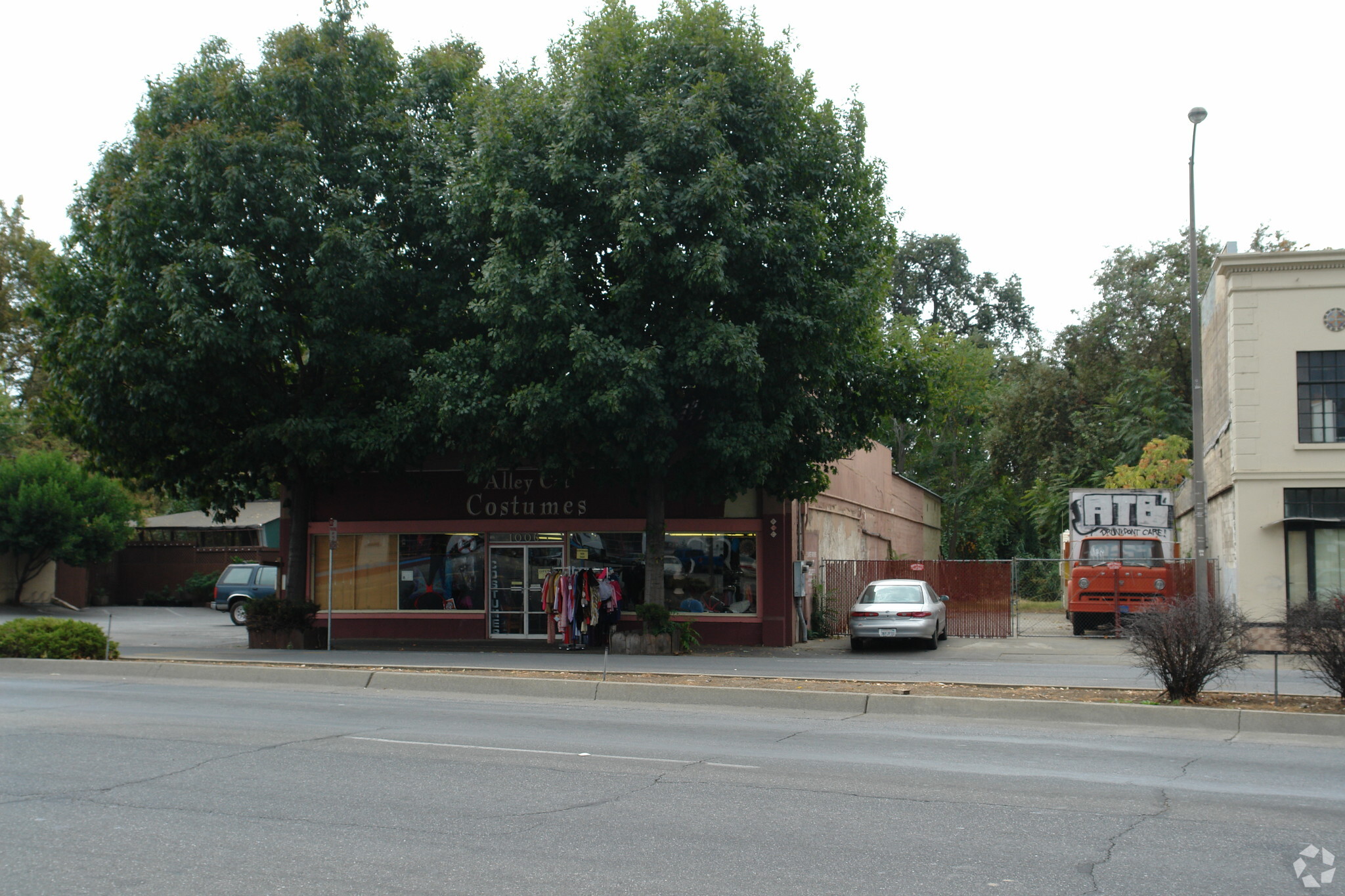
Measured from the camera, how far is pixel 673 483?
2112 centimetres

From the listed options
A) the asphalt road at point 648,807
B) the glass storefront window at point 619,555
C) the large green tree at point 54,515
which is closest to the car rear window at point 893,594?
the glass storefront window at point 619,555

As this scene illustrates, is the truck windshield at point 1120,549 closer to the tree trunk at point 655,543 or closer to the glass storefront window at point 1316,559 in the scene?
the glass storefront window at point 1316,559

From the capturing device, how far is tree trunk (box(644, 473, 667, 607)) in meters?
21.2

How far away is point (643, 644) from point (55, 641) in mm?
9995

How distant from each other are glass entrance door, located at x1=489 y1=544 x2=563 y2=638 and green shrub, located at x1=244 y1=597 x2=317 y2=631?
13.3ft

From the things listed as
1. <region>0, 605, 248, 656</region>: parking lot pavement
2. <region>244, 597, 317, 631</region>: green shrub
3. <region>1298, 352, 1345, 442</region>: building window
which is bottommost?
<region>0, 605, 248, 656</region>: parking lot pavement

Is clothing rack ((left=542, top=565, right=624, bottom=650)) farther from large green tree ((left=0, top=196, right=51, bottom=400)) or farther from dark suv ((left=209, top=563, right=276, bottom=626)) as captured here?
large green tree ((left=0, top=196, right=51, bottom=400))

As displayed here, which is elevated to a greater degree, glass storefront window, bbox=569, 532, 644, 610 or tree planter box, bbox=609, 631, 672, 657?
glass storefront window, bbox=569, 532, 644, 610

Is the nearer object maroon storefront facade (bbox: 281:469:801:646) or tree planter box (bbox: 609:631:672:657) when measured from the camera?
tree planter box (bbox: 609:631:672:657)

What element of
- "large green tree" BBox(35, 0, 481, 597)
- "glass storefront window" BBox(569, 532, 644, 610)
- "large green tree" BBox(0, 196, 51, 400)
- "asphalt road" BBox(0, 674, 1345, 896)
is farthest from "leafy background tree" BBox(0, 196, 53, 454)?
"asphalt road" BBox(0, 674, 1345, 896)

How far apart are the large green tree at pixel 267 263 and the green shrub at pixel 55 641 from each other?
4.25m

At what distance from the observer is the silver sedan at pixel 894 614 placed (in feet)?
72.0

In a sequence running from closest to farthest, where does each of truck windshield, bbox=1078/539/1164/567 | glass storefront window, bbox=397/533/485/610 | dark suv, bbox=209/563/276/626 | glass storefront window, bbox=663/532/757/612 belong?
glass storefront window, bbox=663/532/757/612 → glass storefront window, bbox=397/533/485/610 → truck windshield, bbox=1078/539/1164/567 → dark suv, bbox=209/563/276/626

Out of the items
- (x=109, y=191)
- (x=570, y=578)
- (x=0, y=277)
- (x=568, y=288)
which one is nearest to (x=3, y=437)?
(x=0, y=277)
